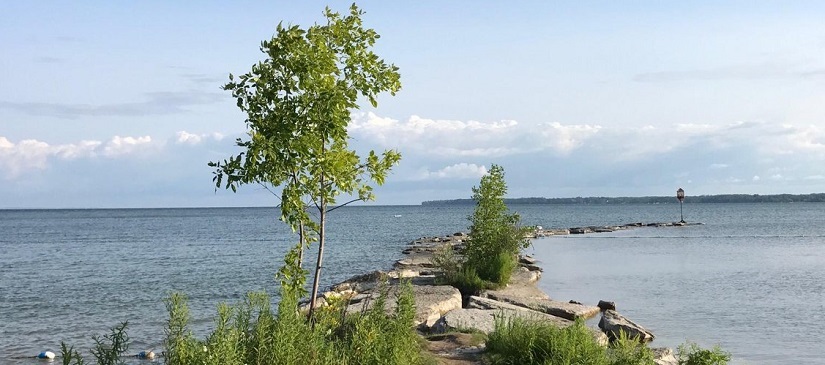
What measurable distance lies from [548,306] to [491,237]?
4908 millimetres

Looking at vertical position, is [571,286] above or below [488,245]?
below

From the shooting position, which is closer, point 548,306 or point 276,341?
point 276,341

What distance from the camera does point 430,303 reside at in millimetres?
16281

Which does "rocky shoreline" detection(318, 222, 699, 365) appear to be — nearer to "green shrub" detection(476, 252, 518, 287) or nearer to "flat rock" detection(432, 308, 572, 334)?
"flat rock" detection(432, 308, 572, 334)

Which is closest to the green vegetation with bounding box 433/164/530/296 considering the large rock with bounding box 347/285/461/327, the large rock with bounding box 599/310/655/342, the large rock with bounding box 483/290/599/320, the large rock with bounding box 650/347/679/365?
the large rock with bounding box 483/290/599/320

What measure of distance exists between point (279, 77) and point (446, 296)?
8.20m

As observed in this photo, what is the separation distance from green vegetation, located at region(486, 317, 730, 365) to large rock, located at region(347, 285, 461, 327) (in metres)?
3.47

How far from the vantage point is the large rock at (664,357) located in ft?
40.4

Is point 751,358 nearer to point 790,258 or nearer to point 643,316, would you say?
point 643,316

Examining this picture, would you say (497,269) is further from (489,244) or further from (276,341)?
(276,341)

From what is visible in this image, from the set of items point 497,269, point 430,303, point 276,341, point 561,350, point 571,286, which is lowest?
point 571,286

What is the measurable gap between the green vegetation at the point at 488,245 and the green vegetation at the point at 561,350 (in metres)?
10.1

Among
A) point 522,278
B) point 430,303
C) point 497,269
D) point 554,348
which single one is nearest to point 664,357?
point 554,348

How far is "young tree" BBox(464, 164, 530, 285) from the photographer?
856 inches
